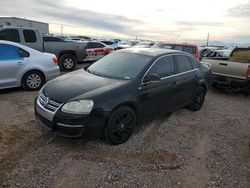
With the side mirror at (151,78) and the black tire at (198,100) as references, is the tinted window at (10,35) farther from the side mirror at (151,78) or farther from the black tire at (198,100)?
the black tire at (198,100)

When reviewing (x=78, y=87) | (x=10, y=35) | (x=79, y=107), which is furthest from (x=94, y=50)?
(x=79, y=107)

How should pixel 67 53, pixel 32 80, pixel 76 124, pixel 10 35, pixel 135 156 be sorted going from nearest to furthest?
Result: pixel 76 124 < pixel 135 156 < pixel 32 80 < pixel 10 35 < pixel 67 53

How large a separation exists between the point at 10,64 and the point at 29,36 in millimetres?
3565

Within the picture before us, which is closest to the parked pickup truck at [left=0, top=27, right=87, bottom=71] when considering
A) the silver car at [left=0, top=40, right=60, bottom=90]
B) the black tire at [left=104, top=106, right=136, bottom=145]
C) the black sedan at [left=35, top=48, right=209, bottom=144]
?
the silver car at [left=0, top=40, right=60, bottom=90]

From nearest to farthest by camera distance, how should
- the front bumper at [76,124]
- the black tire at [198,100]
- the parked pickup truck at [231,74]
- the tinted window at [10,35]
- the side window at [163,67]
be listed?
the front bumper at [76,124] < the side window at [163,67] < the black tire at [198,100] < the parked pickup truck at [231,74] < the tinted window at [10,35]

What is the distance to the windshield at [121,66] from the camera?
173 inches

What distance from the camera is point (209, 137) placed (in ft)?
15.0

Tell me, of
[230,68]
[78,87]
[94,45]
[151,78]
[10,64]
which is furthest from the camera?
[94,45]

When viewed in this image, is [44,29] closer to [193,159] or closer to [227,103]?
[227,103]

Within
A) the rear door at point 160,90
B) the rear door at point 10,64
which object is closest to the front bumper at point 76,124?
the rear door at point 160,90

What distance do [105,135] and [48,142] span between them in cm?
96

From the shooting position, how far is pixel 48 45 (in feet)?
33.9

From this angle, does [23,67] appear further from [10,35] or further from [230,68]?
[230,68]

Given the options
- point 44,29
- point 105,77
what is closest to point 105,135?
point 105,77
